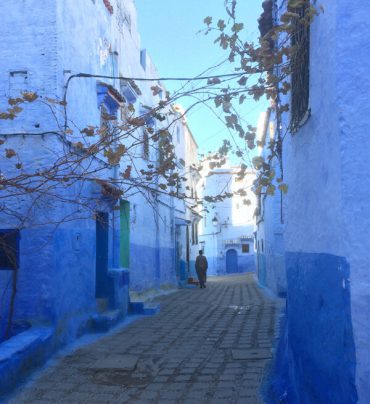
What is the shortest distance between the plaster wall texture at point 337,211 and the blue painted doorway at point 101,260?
239 inches

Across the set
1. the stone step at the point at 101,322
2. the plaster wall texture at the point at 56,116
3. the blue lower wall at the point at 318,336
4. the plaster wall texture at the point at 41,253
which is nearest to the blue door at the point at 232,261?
the plaster wall texture at the point at 56,116

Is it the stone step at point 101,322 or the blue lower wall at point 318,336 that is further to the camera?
the stone step at point 101,322

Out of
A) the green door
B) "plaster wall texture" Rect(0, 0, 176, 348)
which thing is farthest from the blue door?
"plaster wall texture" Rect(0, 0, 176, 348)

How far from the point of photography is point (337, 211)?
3.53 meters

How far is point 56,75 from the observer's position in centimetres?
823

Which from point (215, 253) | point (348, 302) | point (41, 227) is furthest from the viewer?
point (215, 253)

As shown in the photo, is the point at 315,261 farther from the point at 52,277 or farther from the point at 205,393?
the point at 52,277

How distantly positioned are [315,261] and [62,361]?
4.31m

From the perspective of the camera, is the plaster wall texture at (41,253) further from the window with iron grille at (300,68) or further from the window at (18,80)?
the window with iron grille at (300,68)

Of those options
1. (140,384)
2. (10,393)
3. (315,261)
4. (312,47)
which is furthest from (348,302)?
(10,393)

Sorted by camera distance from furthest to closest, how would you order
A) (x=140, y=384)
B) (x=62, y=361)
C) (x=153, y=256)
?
(x=153, y=256) < (x=62, y=361) < (x=140, y=384)

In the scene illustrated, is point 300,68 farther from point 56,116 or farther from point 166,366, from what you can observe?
point 56,116

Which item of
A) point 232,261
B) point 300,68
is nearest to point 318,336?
point 300,68

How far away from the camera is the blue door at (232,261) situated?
43219 mm
